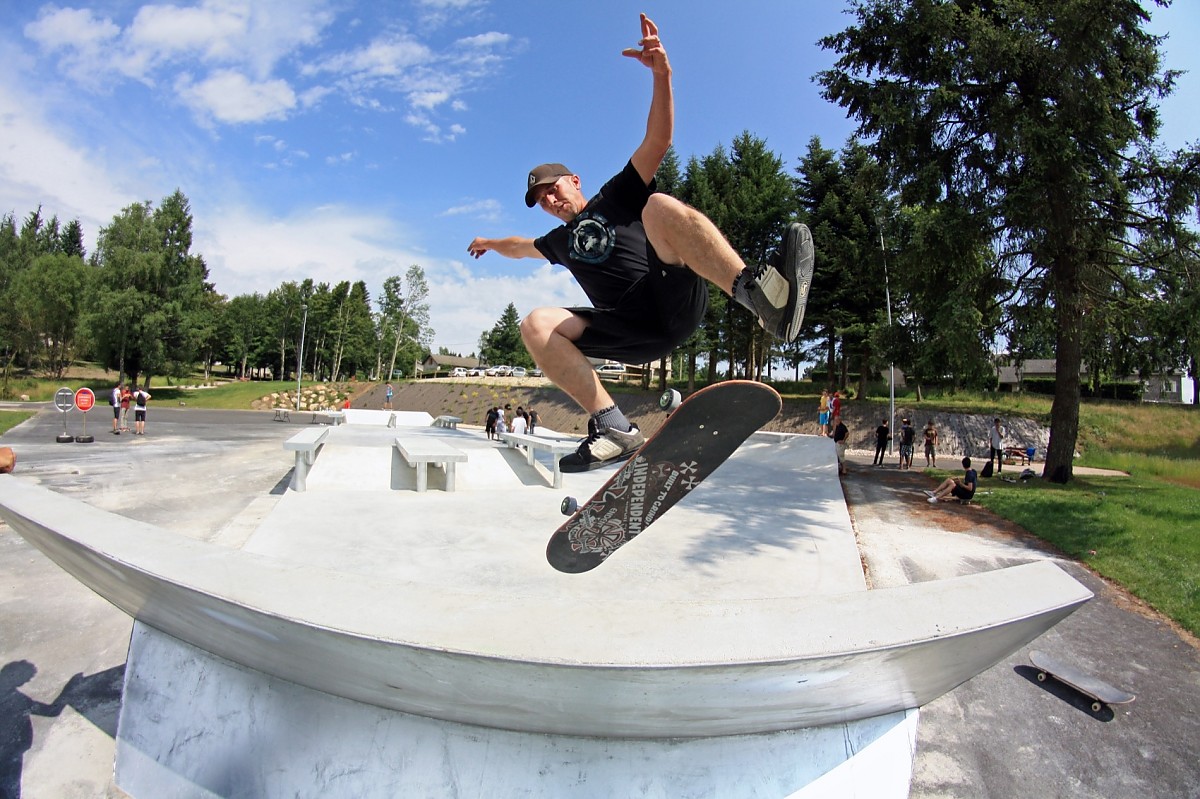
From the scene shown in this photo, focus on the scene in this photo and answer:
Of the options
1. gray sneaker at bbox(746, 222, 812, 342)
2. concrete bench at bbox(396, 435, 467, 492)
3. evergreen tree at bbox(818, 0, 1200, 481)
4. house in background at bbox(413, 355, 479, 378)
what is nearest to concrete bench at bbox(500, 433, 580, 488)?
concrete bench at bbox(396, 435, 467, 492)

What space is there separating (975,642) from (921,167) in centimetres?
1548

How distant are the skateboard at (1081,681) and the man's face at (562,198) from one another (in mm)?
5193

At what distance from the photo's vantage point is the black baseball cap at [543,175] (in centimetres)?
300

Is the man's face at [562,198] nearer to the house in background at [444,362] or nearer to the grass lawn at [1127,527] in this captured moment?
the grass lawn at [1127,527]

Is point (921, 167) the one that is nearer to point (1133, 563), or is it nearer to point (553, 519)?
point (1133, 563)

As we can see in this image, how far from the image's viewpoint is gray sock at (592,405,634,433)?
2947 millimetres

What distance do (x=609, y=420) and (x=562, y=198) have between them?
1141mm

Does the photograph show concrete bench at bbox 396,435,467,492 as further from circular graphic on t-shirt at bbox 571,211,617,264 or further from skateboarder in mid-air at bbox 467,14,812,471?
circular graphic on t-shirt at bbox 571,211,617,264

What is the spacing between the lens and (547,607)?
2689 millimetres

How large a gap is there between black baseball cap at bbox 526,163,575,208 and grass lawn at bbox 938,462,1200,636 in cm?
773

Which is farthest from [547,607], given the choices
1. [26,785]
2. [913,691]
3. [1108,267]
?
[1108,267]

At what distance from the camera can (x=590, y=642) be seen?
2.26 meters

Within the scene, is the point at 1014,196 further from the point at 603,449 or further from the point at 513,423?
the point at 513,423

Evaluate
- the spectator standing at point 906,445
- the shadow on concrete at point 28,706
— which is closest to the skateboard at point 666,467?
the shadow on concrete at point 28,706
